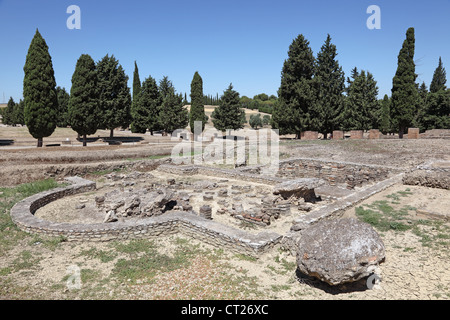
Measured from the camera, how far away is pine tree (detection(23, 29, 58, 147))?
26031mm

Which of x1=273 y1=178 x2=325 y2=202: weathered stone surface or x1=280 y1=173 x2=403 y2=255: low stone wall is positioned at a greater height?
x1=273 y1=178 x2=325 y2=202: weathered stone surface

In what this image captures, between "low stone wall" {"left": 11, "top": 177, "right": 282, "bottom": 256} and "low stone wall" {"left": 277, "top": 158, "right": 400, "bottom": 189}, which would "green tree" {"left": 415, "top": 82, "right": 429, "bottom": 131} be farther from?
"low stone wall" {"left": 11, "top": 177, "right": 282, "bottom": 256}

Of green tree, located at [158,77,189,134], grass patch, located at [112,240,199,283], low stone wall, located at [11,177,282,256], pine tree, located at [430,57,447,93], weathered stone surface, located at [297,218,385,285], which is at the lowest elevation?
grass patch, located at [112,240,199,283]

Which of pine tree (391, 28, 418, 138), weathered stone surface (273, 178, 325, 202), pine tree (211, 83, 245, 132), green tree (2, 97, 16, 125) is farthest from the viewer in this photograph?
green tree (2, 97, 16, 125)

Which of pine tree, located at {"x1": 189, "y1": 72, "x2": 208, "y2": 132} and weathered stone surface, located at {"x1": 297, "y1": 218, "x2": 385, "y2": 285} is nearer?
weathered stone surface, located at {"x1": 297, "y1": 218, "x2": 385, "y2": 285}

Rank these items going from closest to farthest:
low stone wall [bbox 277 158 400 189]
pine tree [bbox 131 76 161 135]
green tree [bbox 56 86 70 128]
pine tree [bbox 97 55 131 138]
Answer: low stone wall [bbox 277 158 400 189], pine tree [bbox 97 55 131 138], pine tree [bbox 131 76 161 135], green tree [bbox 56 86 70 128]

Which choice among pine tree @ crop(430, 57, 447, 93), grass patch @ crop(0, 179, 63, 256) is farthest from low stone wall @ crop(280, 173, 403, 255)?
pine tree @ crop(430, 57, 447, 93)

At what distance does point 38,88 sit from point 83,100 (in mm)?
4349

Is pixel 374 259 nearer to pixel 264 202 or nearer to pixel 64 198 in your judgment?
pixel 264 202

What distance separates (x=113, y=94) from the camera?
35.2 m

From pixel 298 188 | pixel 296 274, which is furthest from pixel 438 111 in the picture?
pixel 296 274

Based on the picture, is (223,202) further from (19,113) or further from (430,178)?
(19,113)

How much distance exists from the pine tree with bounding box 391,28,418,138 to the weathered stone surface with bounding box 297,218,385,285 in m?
31.1
